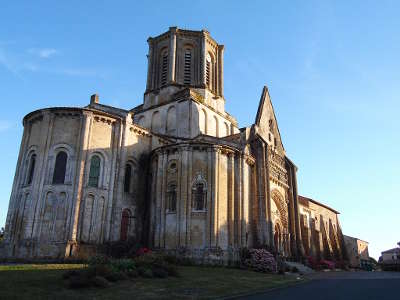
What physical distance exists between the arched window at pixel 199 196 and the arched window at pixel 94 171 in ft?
23.9

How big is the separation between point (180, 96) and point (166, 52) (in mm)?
7202

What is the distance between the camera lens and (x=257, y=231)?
94.5 ft

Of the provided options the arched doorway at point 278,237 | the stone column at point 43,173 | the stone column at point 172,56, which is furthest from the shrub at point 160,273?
the stone column at point 172,56

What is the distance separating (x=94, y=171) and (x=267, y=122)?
19.1 metres

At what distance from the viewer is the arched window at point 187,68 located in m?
38.2

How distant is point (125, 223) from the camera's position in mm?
27375

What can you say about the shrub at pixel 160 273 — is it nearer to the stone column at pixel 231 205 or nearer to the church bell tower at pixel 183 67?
the stone column at pixel 231 205

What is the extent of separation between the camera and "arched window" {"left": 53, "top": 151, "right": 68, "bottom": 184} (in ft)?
84.3

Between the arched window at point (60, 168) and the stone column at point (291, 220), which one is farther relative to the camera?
the stone column at point (291, 220)

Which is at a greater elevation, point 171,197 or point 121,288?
point 171,197

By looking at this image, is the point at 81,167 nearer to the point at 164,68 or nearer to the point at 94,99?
the point at 94,99

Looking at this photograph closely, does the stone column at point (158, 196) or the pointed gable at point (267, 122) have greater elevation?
the pointed gable at point (267, 122)

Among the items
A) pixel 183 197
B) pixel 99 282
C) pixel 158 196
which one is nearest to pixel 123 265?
pixel 99 282

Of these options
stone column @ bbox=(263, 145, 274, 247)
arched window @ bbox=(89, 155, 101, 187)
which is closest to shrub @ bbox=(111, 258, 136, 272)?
arched window @ bbox=(89, 155, 101, 187)
